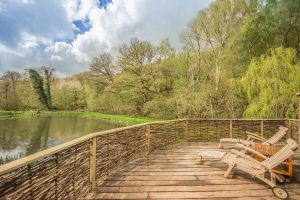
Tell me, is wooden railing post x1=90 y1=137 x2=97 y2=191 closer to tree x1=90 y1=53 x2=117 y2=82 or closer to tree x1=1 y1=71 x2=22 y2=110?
tree x1=90 y1=53 x2=117 y2=82

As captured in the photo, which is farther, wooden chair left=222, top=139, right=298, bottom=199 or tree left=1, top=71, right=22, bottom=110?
tree left=1, top=71, right=22, bottom=110

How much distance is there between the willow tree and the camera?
10.3 metres

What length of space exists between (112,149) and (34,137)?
55.0ft

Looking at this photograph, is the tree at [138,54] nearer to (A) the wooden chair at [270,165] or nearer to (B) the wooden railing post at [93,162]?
(A) the wooden chair at [270,165]

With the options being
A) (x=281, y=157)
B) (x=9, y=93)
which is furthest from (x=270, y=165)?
(x=9, y=93)

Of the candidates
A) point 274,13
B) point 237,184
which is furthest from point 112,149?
point 274,13

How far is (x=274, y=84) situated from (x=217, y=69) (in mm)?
7021

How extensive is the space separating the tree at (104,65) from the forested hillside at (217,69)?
5.4 inches

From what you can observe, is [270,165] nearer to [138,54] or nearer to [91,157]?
[91,157]

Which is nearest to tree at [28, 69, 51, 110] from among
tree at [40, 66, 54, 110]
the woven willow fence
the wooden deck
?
tree at [40, 66, 54, 110]

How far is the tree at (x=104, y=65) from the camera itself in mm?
34844

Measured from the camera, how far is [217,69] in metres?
17.4

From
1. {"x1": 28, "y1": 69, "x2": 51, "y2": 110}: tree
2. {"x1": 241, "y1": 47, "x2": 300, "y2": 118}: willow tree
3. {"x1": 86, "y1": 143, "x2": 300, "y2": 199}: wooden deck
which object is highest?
{"x1": 28, "y1": 69, "x2": 51, "y2": 110}: tree

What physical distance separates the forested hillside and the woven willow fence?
2.81 m
